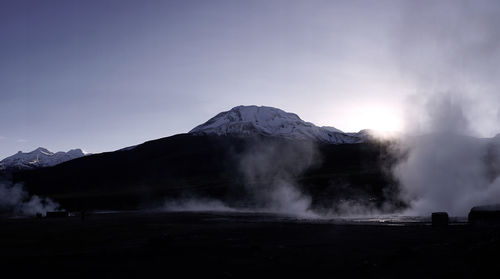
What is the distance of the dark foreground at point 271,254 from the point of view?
15.7 m

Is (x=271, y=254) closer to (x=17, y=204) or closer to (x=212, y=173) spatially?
(x=17, y=204)

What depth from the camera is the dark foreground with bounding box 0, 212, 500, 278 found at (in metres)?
15.7

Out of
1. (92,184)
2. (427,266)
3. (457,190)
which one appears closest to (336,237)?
(427,266)

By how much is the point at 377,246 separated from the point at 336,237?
3965 millimetres

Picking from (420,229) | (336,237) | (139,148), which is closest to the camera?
(336,237)

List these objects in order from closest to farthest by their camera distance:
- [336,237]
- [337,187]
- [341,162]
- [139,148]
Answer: [336,237]
[337,187]
[341,162]
[139,148]

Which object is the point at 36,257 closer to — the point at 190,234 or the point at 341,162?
the point at 190,234

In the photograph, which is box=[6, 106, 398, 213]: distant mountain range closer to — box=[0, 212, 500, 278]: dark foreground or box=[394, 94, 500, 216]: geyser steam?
box=[394, 94, 500, 216]: geyser steam

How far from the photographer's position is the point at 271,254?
19328 mm

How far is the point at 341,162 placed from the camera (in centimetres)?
13888

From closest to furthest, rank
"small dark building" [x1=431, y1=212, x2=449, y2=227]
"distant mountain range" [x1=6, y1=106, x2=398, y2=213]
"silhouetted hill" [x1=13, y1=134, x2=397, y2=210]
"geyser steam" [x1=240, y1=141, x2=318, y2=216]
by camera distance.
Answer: "small dark building" [x1=431, y1=212, x2=449, y2=227] < "geyser steam" [x1=240, y1=141, x2=318, y2=216] < "distant mountain range" [x1=6, y1=106, x2=398, y2=213] < "silhouetted hill" [x1=13, y1=134, x2=397, y2=210]

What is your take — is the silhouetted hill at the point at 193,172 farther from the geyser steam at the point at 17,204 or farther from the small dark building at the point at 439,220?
the small dark building at the point at 439,220

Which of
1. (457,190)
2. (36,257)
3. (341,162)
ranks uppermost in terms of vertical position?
(341,162)

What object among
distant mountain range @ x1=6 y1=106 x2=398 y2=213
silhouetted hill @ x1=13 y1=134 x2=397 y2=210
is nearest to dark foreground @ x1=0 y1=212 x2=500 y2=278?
distant mountain range @ x1=6 y1=106 x2=398 y2=213
